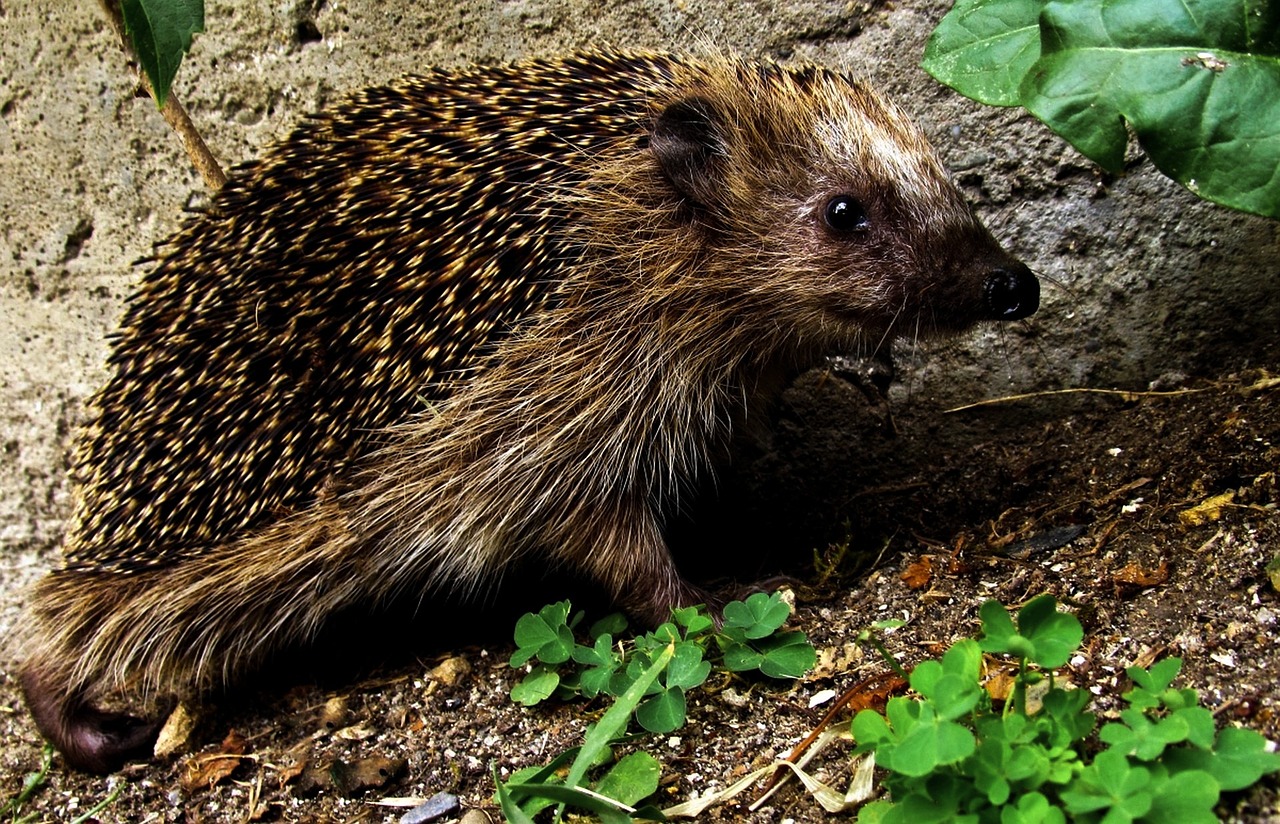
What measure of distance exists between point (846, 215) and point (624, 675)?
164cm

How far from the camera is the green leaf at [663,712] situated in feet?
9.73

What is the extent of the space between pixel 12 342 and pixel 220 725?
7.35 feet

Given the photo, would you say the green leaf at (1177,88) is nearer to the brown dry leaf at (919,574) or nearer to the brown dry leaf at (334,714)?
Answer: the brown dry leaf at (919,574)

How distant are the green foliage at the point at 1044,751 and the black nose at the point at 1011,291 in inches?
48.6

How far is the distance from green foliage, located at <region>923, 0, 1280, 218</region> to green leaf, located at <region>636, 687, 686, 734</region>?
5.92 feet

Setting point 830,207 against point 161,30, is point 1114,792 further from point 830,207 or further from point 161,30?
point 161,30

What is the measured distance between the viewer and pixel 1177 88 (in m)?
2.76

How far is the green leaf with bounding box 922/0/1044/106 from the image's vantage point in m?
3.21

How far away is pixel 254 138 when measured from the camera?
4719 mm

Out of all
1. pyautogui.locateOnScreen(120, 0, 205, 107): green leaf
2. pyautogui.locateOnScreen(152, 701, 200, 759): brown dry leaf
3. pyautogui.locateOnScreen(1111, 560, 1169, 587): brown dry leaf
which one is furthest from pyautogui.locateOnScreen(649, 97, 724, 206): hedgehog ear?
pyautogui.locateOnScreen(152, 701, 200, 759): brown dry leaf

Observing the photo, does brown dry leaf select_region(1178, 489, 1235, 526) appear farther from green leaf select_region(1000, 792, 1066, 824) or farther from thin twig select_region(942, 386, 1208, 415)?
green leaf select_region(1000, 792, 1066, 824)

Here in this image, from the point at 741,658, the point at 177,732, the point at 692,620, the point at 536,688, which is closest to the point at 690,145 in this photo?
the point at 692,620

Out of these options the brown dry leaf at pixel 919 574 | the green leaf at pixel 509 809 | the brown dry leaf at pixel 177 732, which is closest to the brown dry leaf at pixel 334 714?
the brown dry leaf at pixel 177 732

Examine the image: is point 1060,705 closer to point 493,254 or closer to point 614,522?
point 614,522
